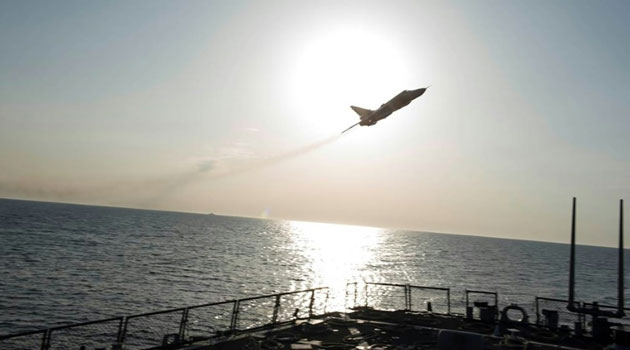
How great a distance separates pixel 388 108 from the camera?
39.2 metres

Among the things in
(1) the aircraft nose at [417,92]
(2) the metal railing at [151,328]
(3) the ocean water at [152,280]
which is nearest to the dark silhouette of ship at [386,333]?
(2) the metal railing at [151,328]

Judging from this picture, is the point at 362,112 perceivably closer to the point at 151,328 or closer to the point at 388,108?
the point at 388,108

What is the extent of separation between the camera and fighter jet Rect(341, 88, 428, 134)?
38188mm

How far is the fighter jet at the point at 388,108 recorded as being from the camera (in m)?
38.2

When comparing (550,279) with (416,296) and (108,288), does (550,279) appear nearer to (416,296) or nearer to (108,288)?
(416,296)

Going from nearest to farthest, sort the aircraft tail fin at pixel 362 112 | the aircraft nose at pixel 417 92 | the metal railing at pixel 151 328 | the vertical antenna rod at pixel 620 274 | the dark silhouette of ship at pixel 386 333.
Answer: the dark silhouette of ship at pixel 386 333 < the vertical antenna rod at pixel 620 274 < the metal railing at pixel 151 328 < the aircraft nose at pixel 417 92 < the aircraft tail fin at pixel 362 112

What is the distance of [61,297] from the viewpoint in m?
51.6

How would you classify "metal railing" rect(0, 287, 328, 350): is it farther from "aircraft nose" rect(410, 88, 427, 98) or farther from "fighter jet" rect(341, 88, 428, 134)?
"aircraft nose" rect(410, 88, 427, 98)

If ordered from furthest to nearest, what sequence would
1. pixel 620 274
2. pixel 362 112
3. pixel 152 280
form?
pixel 152 280, pixel 362 112, pixel 620 274

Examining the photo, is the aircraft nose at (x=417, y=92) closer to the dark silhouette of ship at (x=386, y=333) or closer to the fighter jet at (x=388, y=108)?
the fighter jet at (x=388, y=108)

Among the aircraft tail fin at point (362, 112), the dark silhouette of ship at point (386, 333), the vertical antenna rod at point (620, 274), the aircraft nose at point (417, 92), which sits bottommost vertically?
the dark silhouette of ship at point (386, 333)

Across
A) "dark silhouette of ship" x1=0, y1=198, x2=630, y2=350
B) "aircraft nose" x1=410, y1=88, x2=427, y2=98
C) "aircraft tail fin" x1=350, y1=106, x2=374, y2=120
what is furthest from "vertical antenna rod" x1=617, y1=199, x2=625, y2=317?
"aircraft tail fin" x1=350, y1=106, x2=374, y2=120

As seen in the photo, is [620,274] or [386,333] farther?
[620,274]

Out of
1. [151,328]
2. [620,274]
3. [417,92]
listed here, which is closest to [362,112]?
[417,92]
